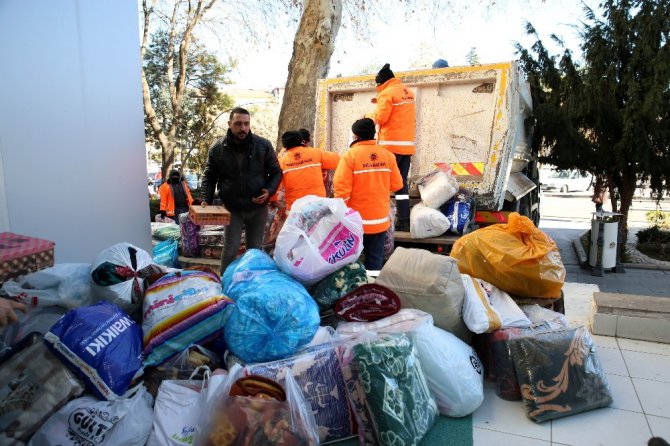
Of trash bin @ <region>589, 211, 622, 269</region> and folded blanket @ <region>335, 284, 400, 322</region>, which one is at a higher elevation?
folded blanket @ <region>335, 284, 400, 322</region>

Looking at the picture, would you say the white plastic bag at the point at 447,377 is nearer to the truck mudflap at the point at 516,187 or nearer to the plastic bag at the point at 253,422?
the plastic bag at the point at 253,422

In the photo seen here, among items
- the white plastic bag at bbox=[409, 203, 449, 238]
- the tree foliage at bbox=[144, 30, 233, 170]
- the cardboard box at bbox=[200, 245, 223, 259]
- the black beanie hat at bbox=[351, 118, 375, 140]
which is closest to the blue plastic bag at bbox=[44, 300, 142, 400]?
the black beanie hat at bbox=[351, 118, 375, 140]

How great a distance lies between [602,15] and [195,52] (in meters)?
14.2

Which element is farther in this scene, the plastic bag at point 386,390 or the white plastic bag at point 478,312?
the white plastic bag at point 478,312

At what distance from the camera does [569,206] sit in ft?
64.9

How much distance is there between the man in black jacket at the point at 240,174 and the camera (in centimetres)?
370

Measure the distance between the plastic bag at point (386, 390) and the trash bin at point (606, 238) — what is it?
231 inches

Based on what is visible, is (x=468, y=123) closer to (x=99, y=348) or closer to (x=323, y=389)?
(x=323, y=389)

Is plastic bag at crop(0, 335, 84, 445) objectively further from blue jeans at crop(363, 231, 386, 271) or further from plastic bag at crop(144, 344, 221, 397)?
blue jeans at crop(363, 231, 386, 271)

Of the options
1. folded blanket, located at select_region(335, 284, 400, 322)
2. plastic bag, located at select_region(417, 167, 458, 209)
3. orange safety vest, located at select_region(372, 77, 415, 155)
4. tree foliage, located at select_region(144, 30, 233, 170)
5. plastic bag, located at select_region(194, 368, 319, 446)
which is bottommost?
plastic bag, located at select_region(194, 368, 319, 446)

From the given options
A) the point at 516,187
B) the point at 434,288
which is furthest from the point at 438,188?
the point at 434,288

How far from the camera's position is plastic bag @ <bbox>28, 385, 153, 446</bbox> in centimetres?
174

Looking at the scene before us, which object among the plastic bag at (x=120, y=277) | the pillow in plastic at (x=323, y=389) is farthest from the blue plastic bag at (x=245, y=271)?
the pillow in plastic at (x=323, y=389)

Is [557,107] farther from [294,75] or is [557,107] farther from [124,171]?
[124,171]
